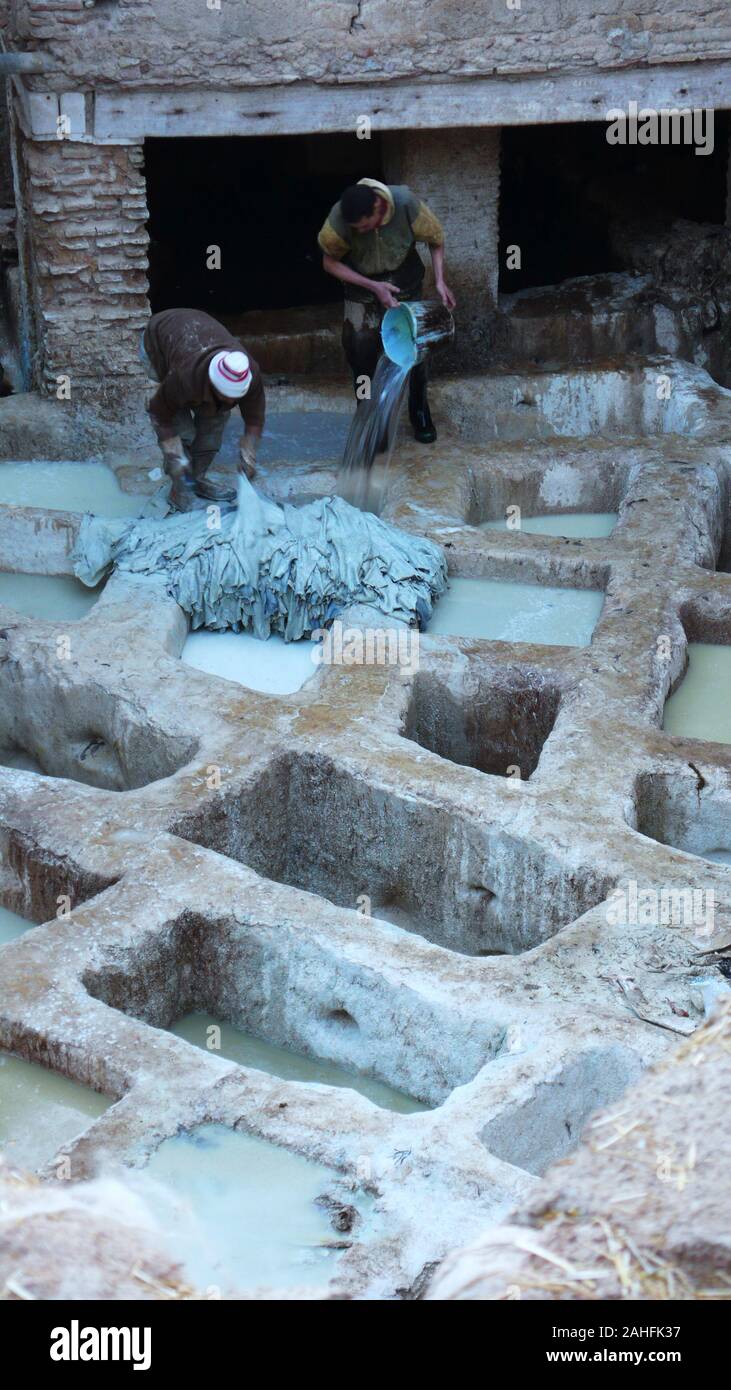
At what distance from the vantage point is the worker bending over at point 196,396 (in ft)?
25.0

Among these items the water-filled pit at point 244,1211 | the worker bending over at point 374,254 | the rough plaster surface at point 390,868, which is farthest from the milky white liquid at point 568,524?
the water-filled pit at point 244,1211

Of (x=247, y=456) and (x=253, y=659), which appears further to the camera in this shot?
(x=247, y=456)

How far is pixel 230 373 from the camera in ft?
24.7

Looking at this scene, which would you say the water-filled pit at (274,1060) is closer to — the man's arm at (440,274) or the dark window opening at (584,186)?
the man's arm at (440,274)

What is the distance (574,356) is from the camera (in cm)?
1066

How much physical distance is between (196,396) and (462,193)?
3044 mm

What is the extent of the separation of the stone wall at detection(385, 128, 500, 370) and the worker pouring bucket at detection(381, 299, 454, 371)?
1293mm

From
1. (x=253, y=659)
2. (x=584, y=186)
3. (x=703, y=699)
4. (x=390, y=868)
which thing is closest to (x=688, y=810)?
(x=703, y=699)

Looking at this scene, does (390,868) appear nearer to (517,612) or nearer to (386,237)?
(517,612)

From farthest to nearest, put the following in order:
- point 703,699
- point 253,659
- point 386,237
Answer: point 386,237, point 253,659, point 703,699

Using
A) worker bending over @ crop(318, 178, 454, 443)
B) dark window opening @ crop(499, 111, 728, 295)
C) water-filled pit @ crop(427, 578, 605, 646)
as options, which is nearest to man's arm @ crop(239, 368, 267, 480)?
worker bending over @ crop(318, 178, 454, 443)

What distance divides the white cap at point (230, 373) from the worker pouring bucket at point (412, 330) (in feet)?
4.64

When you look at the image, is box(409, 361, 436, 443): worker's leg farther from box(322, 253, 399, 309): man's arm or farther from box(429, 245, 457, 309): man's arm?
box(322, 253, 399, 309): man's arm

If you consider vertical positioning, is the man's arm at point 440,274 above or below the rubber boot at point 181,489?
above
